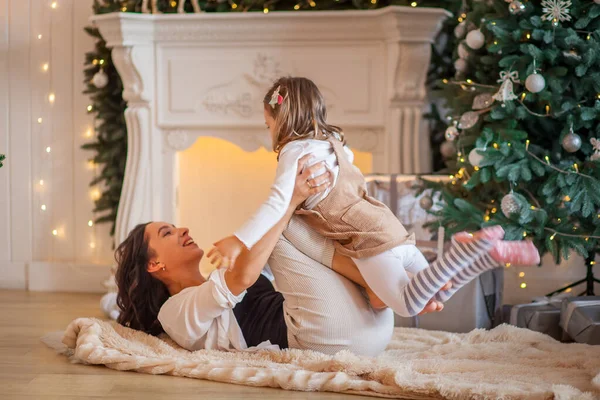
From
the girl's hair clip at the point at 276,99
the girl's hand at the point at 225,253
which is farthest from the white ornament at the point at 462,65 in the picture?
the girl's hand at the point at 225,253

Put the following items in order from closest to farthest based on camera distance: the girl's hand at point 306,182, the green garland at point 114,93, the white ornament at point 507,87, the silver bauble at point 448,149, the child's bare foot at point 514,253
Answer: the child's bare foot at point 514,253, the girl's hand at point 306,182, the white ornament at point 507,87, the silver bauble at point 448,149, the green garland at point 114,93

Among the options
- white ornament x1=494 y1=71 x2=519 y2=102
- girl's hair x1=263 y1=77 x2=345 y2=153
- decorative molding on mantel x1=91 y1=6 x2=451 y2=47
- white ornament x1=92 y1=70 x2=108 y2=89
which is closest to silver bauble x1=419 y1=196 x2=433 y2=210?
white ornament x1=494 y1=71 x2=519 y2=102

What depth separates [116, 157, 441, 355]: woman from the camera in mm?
2555

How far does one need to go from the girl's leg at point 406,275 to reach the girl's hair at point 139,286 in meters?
0.75

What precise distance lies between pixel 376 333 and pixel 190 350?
618 millimetres

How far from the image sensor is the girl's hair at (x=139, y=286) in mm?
2800

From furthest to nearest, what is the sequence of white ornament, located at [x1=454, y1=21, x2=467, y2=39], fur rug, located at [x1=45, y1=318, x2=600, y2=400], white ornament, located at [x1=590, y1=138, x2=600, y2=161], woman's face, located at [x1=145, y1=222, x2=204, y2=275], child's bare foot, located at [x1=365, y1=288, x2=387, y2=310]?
1. white ornament, located at [x1=454, y1=21, x2=467, y2=39]
2. white ornament, located at [x1=590, y1=138, x2=600, y2=161]
3. woman's face, located at [x1=145, y1=222, x2=204, y2=275]
4. child's bare foot, located at [x1=365, y1=288, x2=387, y2=310]
5. fur rug, located at [x1=45, y1=318, x2=600, y2=400]

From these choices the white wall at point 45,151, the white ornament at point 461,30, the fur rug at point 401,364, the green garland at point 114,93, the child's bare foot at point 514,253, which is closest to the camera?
the child's bare foot at point 514,253

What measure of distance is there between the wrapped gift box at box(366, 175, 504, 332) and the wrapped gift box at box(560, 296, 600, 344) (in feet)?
0.97

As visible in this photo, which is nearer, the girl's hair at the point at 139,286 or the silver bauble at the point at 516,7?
the girl's hair at the point at 139,286

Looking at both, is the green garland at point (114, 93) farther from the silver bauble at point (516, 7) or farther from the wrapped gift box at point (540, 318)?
the wrapped gift box at point (540, 318)

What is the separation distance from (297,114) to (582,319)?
4.27 feet

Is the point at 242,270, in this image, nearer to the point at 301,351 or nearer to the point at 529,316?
the point at 301,351

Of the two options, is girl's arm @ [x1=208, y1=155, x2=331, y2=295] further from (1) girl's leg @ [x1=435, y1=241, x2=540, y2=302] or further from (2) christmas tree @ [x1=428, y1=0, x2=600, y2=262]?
(2) christmas tree @ [x1=428, y1=0, x2=600, y2=262]
